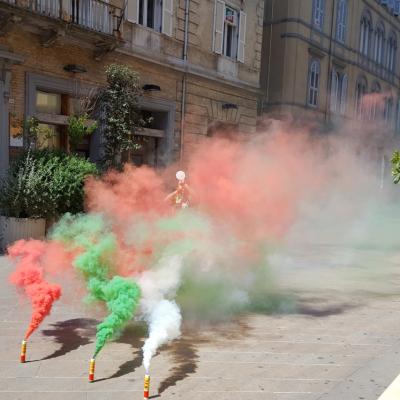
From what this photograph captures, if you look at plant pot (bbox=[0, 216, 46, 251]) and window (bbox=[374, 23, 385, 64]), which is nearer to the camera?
plant pot (bbox=[0, 216, 46, 251])

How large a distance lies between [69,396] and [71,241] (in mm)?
1676

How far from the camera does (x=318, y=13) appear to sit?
22672 millimetres

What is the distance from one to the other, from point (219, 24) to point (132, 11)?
3881mm

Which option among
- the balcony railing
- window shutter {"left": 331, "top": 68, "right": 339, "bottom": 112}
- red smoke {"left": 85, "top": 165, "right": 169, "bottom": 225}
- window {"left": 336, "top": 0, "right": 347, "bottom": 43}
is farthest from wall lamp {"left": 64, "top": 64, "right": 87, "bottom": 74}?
window {"left": 336, "top": 0, "right": 347, "bottom": 43}

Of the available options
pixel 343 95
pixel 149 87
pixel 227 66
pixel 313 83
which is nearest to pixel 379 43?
pixel 343 95

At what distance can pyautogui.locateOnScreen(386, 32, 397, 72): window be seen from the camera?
1086 inches

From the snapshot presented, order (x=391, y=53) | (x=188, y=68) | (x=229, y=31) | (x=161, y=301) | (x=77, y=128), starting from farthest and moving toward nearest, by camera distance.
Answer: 1. (x=391, y=53)
2. (x=229, y=31)
3. (x=188, y=68)
4. (x=77, y=128)
5. (x=161, y=301)

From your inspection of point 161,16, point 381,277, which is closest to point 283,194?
point 381,277

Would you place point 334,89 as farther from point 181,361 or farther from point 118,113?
point 181,361

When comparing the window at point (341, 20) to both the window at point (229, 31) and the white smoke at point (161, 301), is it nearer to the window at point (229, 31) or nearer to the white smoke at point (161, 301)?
the window at point (229, 31)

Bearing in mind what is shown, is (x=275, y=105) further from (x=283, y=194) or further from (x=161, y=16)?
(x=283, y=194)

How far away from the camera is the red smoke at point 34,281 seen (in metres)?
4.50

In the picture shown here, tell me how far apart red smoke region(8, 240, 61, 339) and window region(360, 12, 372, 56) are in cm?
2401

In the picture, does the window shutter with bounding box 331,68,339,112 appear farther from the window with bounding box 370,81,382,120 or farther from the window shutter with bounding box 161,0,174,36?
the window shutter with bounding box 161,0,174,36
